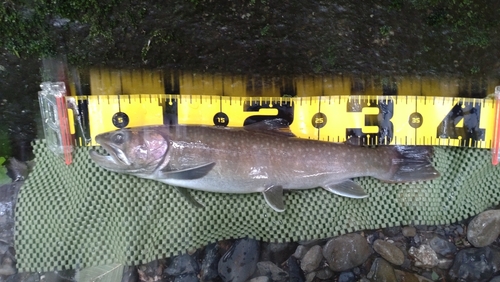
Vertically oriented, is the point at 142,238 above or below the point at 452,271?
above

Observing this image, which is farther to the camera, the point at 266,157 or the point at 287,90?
the point at 287,90

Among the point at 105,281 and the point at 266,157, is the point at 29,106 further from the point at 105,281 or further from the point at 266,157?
the point at 266,157

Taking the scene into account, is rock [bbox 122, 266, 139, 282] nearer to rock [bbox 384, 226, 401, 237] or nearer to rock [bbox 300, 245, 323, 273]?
rock [bbox 300, 245, 323, 273]

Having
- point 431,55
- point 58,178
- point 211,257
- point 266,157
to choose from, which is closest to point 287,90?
point 266,157

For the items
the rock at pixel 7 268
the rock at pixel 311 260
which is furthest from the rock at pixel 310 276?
the rock at pixel 7 268

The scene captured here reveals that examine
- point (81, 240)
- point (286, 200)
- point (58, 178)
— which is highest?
point (58, 178)

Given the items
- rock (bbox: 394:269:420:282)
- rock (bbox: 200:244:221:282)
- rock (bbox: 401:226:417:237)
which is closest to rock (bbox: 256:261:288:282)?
rock (bbox: 200:244:221:282)
